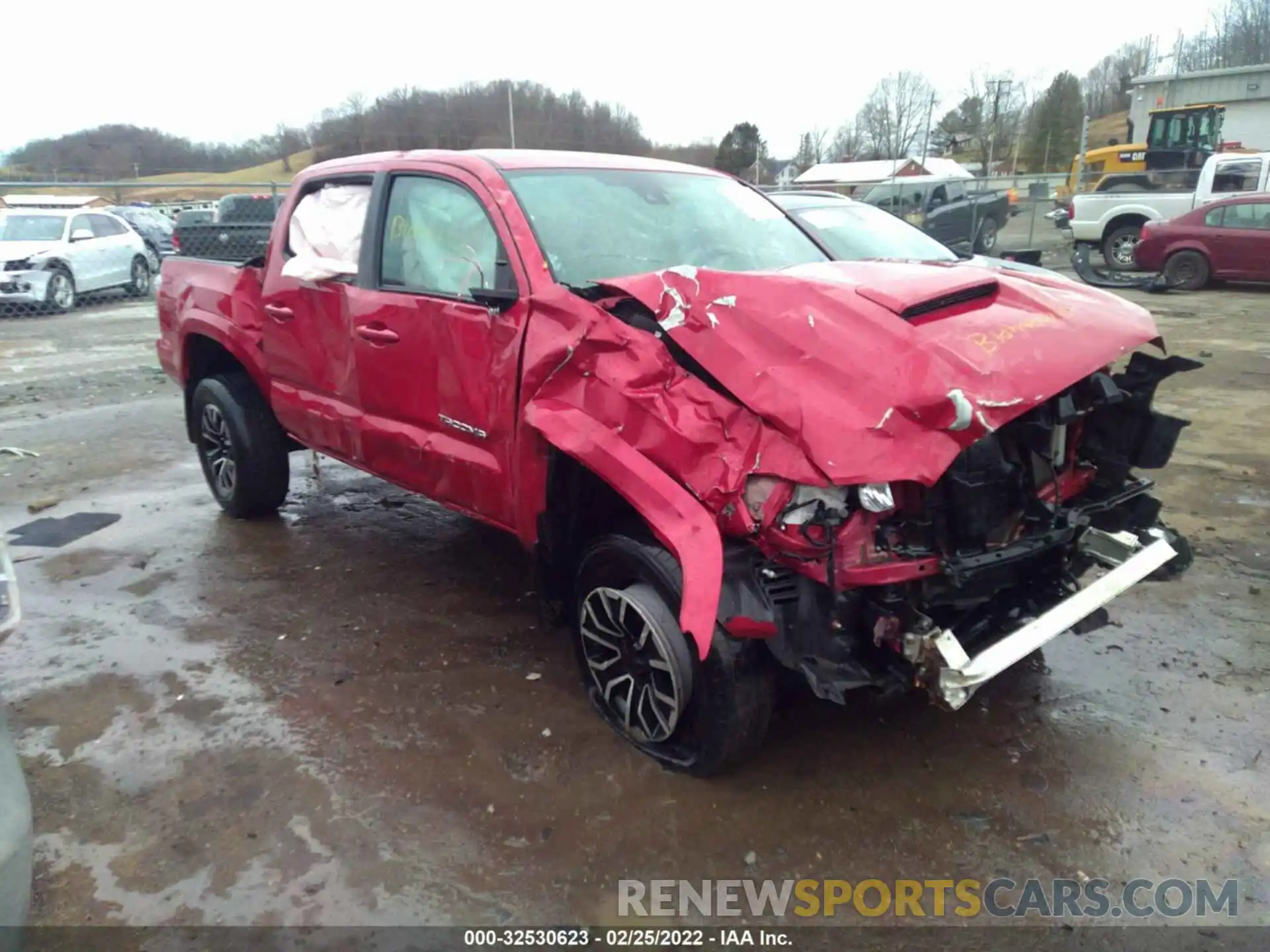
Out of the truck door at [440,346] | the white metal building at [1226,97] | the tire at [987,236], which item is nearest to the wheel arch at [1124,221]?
the tire at [987,236]

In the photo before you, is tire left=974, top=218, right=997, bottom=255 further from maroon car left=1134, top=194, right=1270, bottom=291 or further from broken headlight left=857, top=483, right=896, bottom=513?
broken headlight left=857, top=483, right=896, bottom=513

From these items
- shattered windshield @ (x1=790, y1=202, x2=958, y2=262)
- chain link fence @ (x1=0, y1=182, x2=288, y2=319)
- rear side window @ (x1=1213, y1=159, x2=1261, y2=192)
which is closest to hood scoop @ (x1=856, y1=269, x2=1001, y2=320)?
shattered windshield @ (x1=790, y1=202, x2=958, y2=262)

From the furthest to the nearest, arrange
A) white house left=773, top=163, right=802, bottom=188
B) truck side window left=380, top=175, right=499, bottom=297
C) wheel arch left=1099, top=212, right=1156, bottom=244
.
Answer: white house left=773, top=163, right=802, bottom=188 → wheel arch left=1099, top=212, right=1156, bottom=244 → truck side window left=380, top=175, right=499, bottom=297

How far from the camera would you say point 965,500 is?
2646 mm

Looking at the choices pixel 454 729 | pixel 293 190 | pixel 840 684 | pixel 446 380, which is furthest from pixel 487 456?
pixel 293 190

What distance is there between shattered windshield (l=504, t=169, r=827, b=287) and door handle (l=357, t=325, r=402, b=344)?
2.73ft

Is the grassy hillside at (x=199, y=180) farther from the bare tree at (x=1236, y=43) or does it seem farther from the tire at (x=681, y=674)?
the bare tree at (x=1236, y=43)

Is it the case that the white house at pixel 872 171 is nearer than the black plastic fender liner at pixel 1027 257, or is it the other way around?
the black plastic fender liner at pixel 1027 257

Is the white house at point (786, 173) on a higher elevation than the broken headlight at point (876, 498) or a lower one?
higher

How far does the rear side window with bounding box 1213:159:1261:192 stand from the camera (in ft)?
50.3

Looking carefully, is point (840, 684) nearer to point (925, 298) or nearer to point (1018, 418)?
point (1018, 418)

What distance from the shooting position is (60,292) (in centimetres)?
1512

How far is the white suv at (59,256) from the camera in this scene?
14.3m

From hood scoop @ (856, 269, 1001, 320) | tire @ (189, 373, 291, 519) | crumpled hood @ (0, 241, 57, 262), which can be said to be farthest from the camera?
crumpled hood @ (0, 241, 57, 262)
